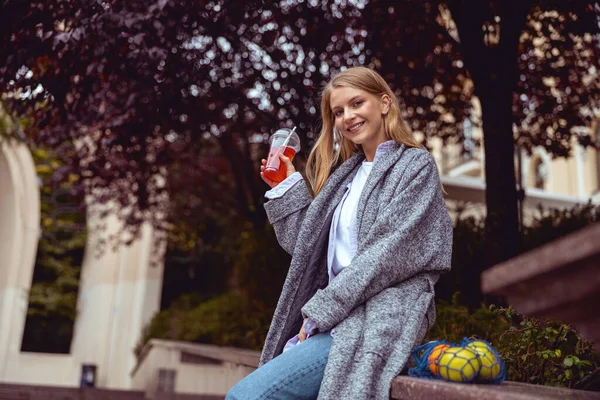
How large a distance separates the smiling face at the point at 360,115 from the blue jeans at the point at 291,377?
862mm

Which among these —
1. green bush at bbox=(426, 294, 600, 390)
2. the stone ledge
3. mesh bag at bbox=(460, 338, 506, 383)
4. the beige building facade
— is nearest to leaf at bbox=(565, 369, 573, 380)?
green bush at bbox=(426, 294, 600, 390)

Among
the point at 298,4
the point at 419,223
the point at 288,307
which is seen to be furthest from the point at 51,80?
the point at 419,223

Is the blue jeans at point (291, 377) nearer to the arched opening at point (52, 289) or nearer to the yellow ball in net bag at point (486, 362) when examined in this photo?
the yellow ball in net bag at point (486, 362)

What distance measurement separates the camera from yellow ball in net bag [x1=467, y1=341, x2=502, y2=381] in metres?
1.98

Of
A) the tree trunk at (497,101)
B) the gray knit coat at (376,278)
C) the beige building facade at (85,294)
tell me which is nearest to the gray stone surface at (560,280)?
the gray knit coat at (376,278)

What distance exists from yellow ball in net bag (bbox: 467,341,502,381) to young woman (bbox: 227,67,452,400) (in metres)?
0.20

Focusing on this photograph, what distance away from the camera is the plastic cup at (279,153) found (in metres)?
2.68

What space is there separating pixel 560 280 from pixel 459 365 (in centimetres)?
79

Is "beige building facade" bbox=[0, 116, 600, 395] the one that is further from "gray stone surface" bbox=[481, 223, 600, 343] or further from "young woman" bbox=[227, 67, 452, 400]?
"gray stone surface" bbox=[481, 223, 600, 343]

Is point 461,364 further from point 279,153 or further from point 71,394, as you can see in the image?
point 71,394

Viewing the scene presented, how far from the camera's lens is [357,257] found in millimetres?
2193

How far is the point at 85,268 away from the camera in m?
15.0

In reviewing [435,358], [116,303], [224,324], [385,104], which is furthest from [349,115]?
[116,303]

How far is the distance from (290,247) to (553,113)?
5370 mm
